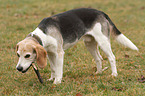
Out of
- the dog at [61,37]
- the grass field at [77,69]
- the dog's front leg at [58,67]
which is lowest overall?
the grass field at [77,69]

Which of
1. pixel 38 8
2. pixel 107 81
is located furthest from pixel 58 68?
pixel 38 8

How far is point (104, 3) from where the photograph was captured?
15898 millimetres

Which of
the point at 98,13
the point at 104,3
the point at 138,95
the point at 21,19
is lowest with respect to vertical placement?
the point at 104,3

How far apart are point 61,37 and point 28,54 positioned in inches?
40.4

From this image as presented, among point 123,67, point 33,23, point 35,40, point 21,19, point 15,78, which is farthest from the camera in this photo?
point 21,19

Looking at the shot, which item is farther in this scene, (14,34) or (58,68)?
(14,34)

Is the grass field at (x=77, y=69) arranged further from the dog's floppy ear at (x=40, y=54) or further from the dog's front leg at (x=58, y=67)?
the dog's floppy ear at (x=40, y=54)

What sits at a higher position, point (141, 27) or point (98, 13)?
point (98, 13)

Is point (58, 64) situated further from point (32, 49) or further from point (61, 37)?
point (32, 49)

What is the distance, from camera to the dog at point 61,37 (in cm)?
450

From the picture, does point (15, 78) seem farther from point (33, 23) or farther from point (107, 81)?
point (33, 23)

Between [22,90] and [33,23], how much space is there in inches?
234

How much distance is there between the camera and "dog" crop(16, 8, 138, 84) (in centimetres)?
450

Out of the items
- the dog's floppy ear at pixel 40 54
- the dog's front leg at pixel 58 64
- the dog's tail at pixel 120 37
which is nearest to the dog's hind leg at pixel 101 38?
the dog's tail at pixel 120 37
